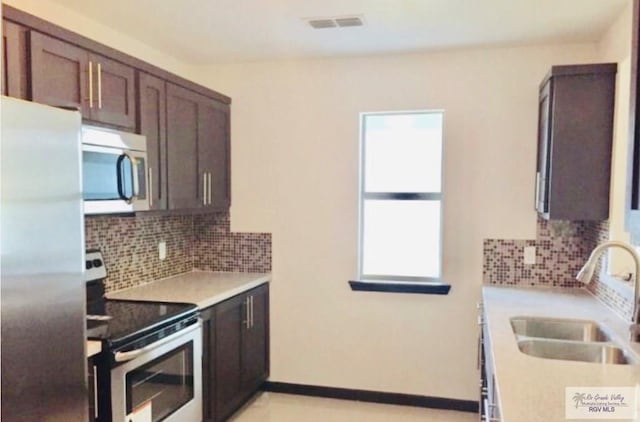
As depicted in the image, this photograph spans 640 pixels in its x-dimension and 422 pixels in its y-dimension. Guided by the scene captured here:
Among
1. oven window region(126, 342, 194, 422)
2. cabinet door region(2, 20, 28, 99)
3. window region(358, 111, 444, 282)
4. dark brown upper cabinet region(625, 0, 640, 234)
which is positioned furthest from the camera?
window region(358, 111, 444, 282)

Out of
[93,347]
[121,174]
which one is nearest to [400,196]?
[121,174]

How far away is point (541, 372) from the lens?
1.66 meters

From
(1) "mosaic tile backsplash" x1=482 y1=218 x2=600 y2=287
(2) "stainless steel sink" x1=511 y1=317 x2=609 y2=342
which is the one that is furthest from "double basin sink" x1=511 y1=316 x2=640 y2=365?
(1) "mosaic tile backsplash" x1=482 y1=218 x2=600 y2=287

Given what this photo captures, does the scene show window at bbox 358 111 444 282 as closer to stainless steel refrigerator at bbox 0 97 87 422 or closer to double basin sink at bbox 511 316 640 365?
double basin sink at bbox 511 316 640 365

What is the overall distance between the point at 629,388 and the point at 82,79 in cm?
248

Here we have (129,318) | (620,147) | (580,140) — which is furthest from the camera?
(580,140)

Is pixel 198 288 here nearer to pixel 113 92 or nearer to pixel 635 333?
pixel 113 92

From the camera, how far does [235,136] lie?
386cm

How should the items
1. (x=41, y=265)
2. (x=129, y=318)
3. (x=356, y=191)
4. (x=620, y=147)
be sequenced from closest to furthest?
(x=41, y=265), (x=129, y=318), (x=620, y=147), (x=356, y=191)

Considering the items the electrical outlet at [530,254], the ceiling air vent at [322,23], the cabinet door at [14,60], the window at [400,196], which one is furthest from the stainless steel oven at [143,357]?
the electrical outlet at [530,254]

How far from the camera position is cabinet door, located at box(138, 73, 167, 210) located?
9.05 feet

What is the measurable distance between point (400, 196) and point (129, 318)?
205 centimetres

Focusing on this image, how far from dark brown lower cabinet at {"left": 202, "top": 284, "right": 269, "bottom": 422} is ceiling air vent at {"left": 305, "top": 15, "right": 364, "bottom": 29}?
5.81 feet

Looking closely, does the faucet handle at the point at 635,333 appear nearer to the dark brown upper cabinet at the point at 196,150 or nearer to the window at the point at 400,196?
the window at the point at 400,196
